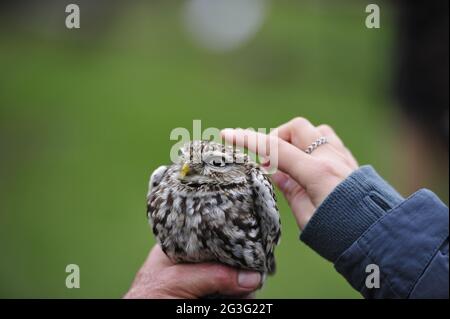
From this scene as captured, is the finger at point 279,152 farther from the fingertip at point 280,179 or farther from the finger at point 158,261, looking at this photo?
the finger at point 158,261

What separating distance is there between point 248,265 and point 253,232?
0.15 meters

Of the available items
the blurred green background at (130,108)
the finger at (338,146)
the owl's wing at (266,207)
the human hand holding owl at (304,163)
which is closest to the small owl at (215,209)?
the owl's wing at (266,207)

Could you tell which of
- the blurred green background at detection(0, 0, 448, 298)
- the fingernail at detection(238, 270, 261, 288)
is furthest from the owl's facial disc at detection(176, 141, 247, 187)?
the blurred green background at detection(0, 0, 448, 298)

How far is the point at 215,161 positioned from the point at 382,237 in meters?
0.76

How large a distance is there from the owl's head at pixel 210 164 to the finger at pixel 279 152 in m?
0.07

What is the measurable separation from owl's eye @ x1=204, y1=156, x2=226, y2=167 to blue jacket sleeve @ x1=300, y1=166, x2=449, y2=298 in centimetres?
47

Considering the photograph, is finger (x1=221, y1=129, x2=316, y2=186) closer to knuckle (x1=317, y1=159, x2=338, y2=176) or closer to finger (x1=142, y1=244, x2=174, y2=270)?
knuckle (x1=317, y1=159, x2=338, y2=176)

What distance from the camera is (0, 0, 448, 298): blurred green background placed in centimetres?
570

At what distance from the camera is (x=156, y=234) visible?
2.17 m

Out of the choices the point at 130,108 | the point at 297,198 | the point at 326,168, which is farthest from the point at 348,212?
the point at 130,108

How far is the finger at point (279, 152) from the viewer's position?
2020mm

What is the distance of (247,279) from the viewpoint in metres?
2.18

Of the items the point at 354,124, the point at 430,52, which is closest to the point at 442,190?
the point at 430,52

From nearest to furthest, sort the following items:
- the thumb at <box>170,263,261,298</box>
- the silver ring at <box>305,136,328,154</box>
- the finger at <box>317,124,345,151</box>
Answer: the thumb at <box>170,263,261,298</box> < the silver ring at <box>305,136,328,154</box> < the finger at <box>317,124,345,151</box>
